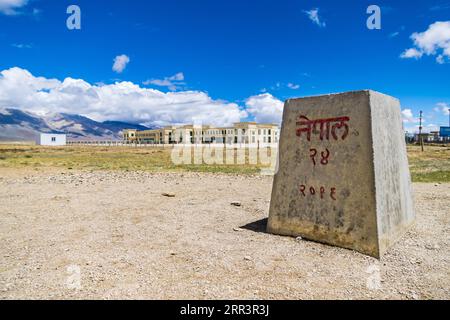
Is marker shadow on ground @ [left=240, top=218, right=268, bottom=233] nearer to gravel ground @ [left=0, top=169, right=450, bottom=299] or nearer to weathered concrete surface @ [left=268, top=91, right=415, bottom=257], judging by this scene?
gravel ground @ [left=0, top=169, right=450, bottom=299]

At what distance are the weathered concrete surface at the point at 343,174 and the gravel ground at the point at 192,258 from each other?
1.01 feet

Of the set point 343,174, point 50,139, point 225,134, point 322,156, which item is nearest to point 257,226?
point 322,156

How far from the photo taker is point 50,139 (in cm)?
10162

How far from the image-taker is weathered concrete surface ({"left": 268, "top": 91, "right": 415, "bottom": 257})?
16.2 feet

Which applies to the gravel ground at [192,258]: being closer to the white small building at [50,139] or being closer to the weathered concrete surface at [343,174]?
the weathered concrete surface at [343,174]

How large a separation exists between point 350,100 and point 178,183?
30.2ft

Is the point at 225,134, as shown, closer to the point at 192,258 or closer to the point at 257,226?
the point at 257,226

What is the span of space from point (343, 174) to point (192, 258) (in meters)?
2.68

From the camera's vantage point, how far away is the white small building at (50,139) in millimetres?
99625

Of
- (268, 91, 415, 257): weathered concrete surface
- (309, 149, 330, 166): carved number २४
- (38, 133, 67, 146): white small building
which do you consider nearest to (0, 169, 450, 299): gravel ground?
(268, 91, 415, 257): weathered concrete surface

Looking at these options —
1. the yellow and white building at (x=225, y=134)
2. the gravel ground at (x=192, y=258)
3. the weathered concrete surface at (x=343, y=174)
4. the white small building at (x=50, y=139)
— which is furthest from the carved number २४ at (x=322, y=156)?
the white small building at (x=50, y=139)
